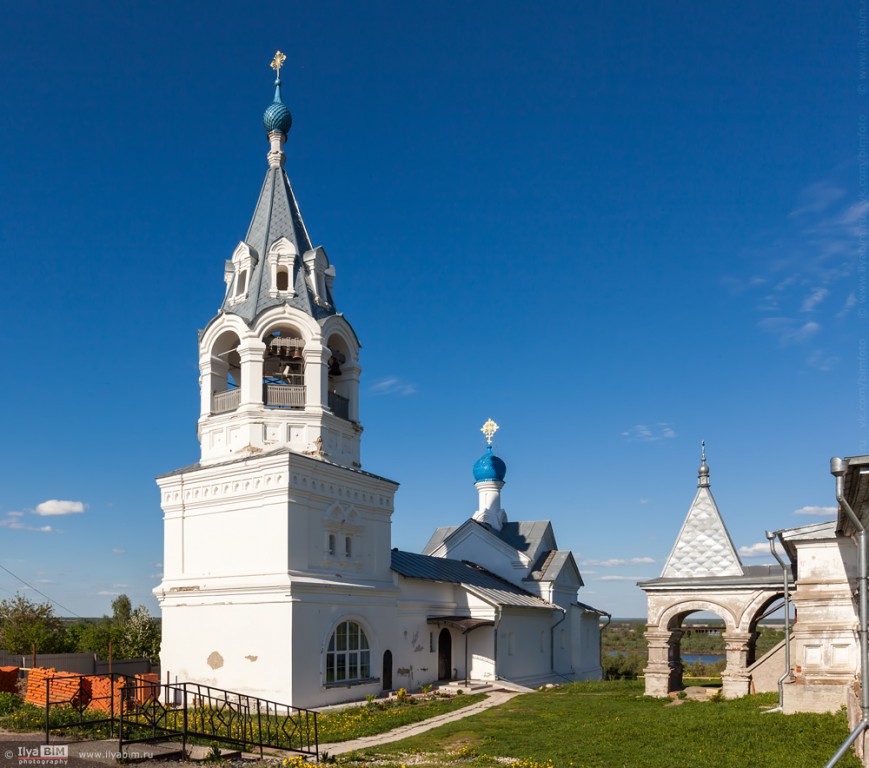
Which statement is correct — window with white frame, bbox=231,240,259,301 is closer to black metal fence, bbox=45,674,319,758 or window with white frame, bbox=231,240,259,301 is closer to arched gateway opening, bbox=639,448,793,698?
black metal fence, bbox=45,674,319,758

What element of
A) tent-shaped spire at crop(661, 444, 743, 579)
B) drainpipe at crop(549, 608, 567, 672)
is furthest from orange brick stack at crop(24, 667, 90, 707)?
drainpipe at crop(549, 608, 567, 672)

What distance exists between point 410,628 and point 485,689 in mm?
2646

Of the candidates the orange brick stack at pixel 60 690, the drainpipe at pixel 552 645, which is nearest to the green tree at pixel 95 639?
the orange brick stack at pixel 60 690

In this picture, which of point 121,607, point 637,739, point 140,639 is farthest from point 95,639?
point 637,739

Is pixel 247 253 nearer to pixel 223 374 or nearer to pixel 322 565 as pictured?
pixel 223 374

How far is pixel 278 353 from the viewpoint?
21.2m

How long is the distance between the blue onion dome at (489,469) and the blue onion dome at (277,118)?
16.0 m

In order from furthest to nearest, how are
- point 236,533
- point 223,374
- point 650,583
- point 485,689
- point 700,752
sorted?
point 485,689 < point 223,374 < point 236,533 < point 650,583 < point 700,752

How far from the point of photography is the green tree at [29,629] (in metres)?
30.2

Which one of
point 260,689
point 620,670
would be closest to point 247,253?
point 260,689

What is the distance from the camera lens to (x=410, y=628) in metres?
22.8

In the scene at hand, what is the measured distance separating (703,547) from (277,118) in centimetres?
1578

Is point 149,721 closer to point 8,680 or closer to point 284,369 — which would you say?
point 8,680

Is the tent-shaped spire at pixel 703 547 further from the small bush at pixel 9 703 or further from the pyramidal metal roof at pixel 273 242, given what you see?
the small bush at pixel 9 703
